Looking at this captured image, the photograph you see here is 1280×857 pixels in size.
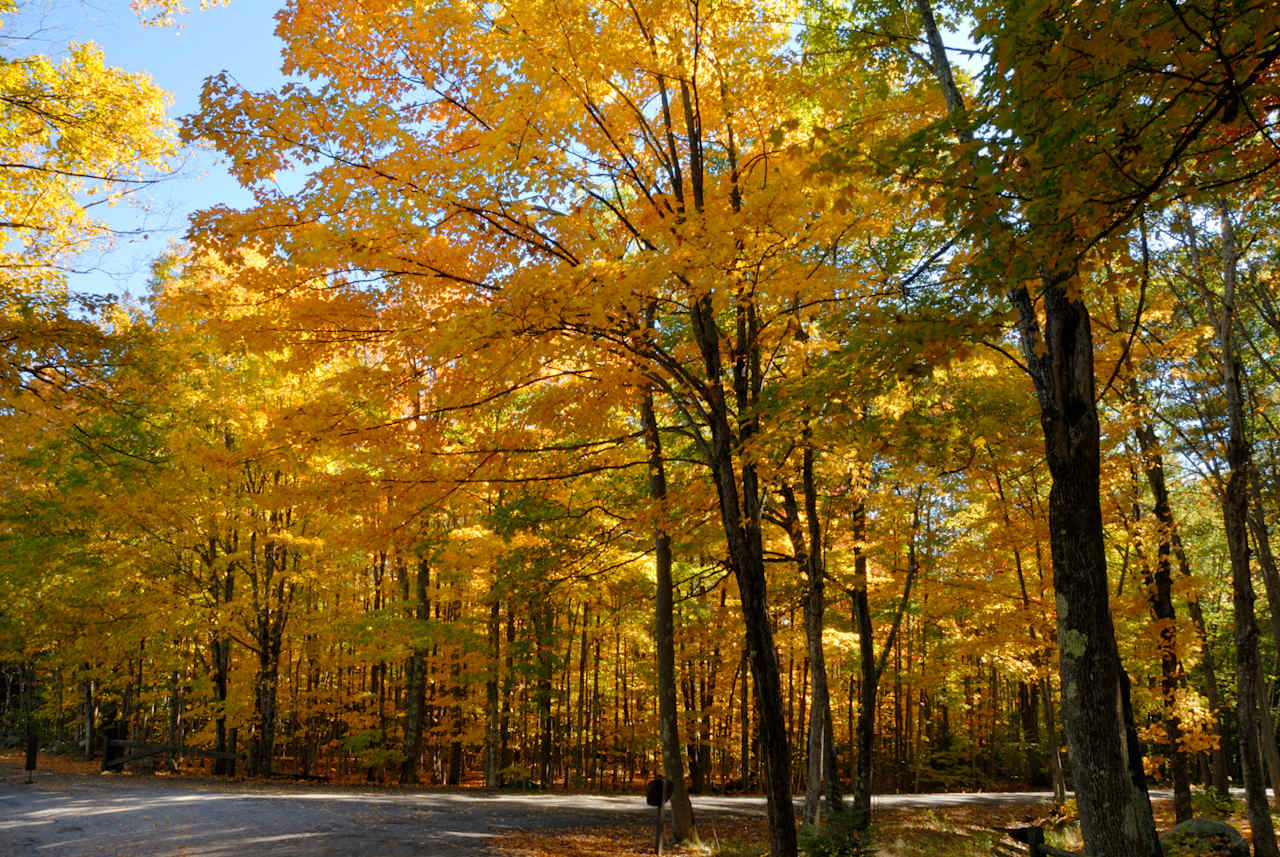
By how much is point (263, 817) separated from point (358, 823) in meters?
1.27

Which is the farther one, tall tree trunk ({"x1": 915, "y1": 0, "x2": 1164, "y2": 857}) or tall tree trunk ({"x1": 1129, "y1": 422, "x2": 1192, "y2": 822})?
tall tree trunk ({"x1": 1129, "y1": 422, "x2": 1192, "y2": 822})

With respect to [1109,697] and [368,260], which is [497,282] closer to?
[368,260]

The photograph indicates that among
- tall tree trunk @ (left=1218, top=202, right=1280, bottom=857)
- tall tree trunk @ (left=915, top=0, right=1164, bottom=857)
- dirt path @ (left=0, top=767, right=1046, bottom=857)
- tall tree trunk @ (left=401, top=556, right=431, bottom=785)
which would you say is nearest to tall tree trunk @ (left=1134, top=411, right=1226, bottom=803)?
tall tree trunk @ (left=1218, top=202, right=1280, bottom=857)

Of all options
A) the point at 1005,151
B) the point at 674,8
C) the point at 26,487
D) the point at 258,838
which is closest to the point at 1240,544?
the point at 1005,151

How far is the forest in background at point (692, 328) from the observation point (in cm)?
402

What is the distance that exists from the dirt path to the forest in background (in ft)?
9.53

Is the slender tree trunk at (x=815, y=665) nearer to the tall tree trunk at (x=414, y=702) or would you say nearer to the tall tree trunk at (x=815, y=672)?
the tall tree trunk at (x=815, y=672)

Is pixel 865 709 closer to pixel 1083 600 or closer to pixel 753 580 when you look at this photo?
pixel 753 580

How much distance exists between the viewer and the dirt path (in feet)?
25.3

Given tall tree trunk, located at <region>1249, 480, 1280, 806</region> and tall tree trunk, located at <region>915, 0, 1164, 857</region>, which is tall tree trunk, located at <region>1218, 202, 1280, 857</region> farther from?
tall tree trunk, located at <region>915, 0, 1164, 857</region>

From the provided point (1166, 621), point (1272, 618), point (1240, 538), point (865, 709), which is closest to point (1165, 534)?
point (1166, 621)

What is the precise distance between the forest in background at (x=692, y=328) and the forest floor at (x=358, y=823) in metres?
1.72

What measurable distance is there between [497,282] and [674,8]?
9.60ft

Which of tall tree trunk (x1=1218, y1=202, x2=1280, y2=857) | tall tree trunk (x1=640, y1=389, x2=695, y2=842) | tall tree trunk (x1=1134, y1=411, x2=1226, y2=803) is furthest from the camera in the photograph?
tall tree trunk (x1=1134, y1=411, x2=1226, y2=803)
